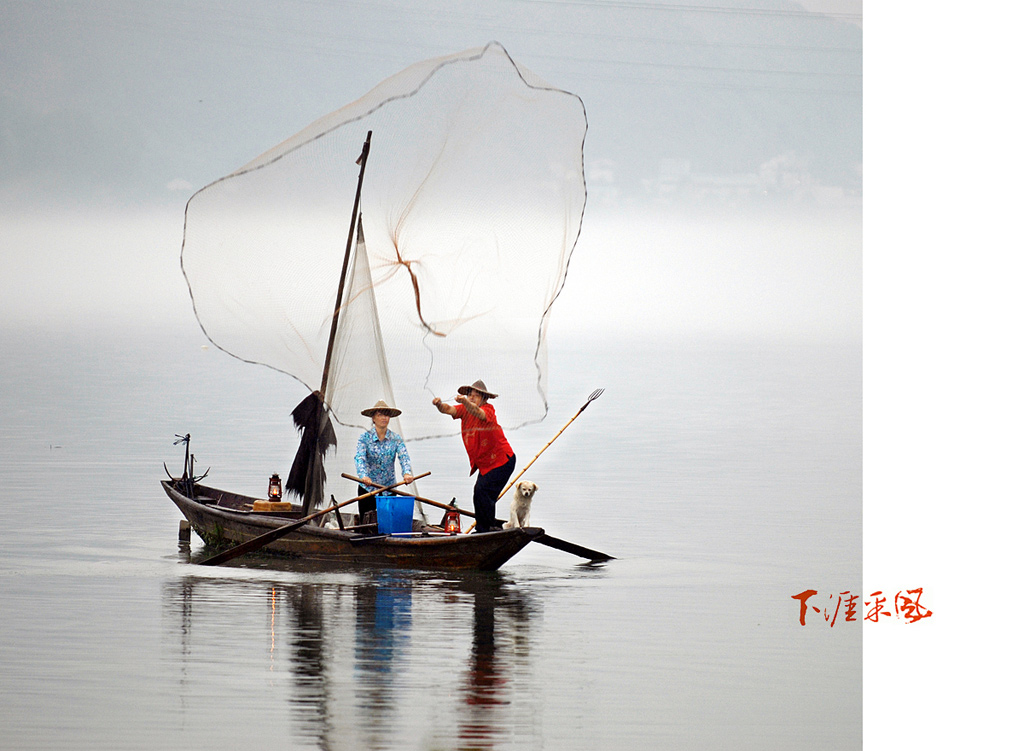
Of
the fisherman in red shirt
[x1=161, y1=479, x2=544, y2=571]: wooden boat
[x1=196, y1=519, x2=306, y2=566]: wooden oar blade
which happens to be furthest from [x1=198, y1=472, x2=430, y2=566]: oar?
the fisherman in red shirt

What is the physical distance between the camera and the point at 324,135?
20.8 ft

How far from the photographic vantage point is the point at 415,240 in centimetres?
626

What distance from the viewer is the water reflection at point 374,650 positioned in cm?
476

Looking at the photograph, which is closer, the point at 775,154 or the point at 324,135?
Result: the point at 324,135

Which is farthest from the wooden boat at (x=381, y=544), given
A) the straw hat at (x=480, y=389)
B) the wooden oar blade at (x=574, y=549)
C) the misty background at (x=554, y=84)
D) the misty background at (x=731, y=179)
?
the misty background at (x=554, y=84)

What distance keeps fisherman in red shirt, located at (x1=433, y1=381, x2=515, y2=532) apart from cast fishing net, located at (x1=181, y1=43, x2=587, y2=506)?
0.08 meters

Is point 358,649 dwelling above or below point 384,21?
below

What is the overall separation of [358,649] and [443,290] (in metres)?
1.72

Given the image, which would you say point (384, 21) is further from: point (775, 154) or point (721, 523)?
point (721, 523)

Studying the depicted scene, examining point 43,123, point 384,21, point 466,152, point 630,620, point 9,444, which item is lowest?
point 630,620

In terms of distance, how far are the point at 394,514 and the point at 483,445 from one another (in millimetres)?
597

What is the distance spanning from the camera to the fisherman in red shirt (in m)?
6.48
